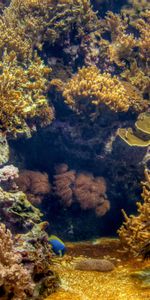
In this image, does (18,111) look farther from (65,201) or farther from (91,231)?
(91,231)

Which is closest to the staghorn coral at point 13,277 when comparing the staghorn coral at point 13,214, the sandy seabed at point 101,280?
the sandy seabed at point 101,280

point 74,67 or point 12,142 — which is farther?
point 74,67

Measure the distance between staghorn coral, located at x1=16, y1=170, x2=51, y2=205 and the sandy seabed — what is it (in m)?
1.53

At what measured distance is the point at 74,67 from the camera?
8.08m

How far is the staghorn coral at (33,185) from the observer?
665 centimetres

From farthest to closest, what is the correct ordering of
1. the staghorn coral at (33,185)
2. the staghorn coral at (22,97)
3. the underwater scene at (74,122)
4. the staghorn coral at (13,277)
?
the staghorn coral at (33,185), the underwater scene at (74,122), the staghorn coral at (22,97), the staghorn coral at (13,277)

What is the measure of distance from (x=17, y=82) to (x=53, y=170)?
245 cm

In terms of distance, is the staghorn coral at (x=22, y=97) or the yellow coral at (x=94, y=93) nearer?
the staghorn coral at (x=22, y=97)

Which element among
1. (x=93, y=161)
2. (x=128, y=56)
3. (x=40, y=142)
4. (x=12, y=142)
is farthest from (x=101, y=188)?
(x=128, y=56)

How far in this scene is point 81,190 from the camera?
23.2ft

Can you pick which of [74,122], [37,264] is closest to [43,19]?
[74,122]

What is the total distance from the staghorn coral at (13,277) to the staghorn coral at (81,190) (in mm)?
3627

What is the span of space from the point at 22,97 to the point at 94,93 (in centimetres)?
176

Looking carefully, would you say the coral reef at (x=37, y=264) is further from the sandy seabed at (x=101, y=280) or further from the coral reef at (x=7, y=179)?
the coral reef at (x=7, y=179)
